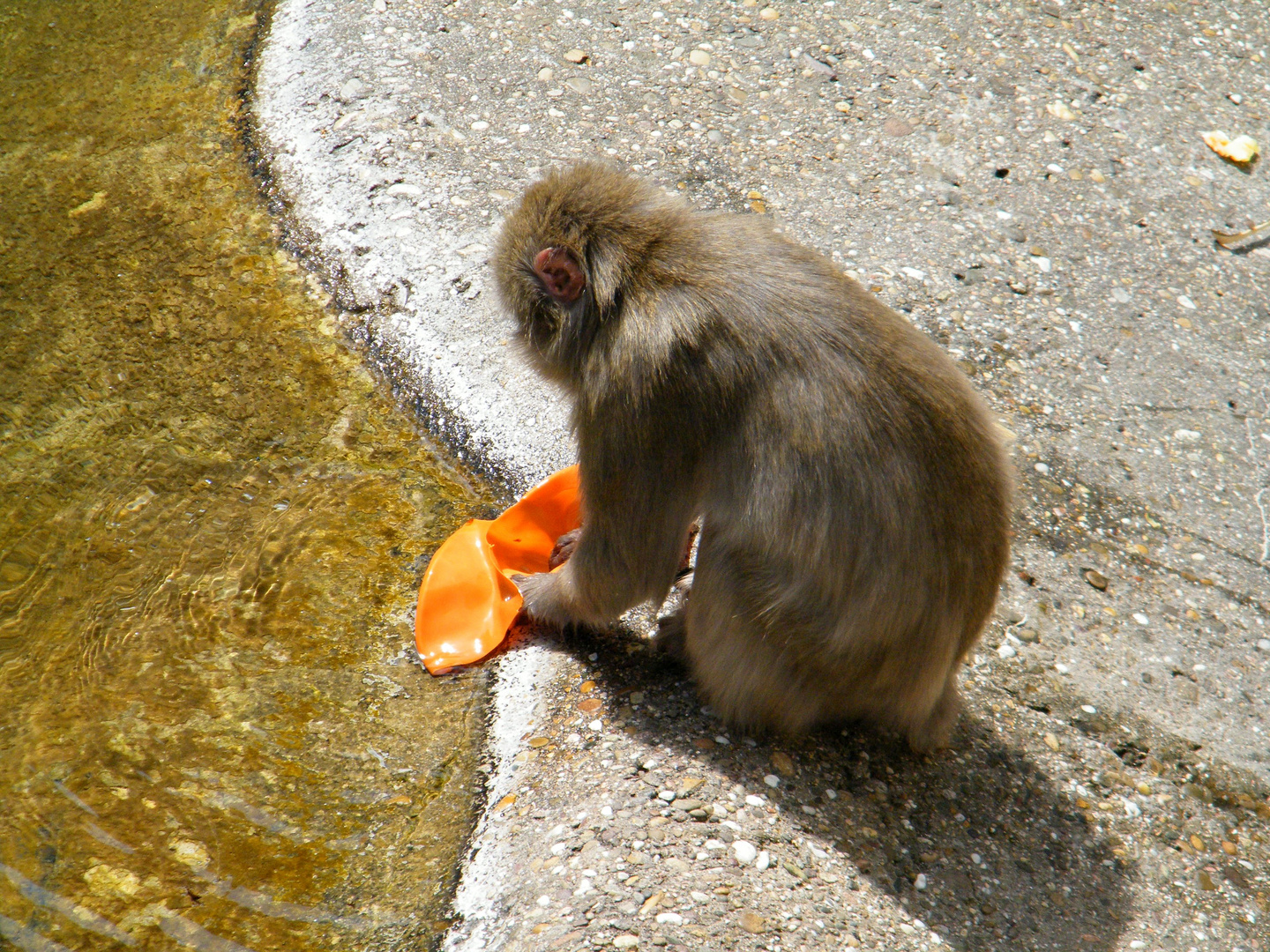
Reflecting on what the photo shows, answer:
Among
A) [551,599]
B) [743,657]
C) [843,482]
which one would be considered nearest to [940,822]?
[743,657]

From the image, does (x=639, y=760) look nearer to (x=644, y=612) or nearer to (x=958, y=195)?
(x=644, y=612)

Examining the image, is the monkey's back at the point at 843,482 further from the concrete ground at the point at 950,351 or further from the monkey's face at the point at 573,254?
the concrete ground at the point at 950,351

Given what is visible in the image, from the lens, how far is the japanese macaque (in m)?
2.83

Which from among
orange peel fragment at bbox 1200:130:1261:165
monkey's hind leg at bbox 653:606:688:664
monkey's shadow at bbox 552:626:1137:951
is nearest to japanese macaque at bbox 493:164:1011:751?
monkey's shadow at bbox 552:626:1137:951

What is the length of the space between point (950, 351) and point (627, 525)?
6.61 ft

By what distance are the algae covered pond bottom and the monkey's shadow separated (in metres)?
0.74

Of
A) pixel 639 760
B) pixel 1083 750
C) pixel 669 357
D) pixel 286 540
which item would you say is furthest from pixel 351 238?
pixel 1083 750

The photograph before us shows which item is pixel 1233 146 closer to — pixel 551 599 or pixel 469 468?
pixel 469 468

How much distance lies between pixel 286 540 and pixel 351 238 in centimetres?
153

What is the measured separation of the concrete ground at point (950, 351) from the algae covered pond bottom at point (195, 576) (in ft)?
0.89

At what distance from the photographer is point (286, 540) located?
3746 mm

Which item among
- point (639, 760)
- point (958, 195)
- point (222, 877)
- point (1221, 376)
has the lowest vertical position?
point (222, 877)

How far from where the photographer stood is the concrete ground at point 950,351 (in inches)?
114

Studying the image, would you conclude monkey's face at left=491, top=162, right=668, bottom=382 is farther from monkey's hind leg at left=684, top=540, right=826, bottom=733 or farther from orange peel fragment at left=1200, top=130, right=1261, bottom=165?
orange peel fragment at left=1200, top=130, right=1261, bottom=165
